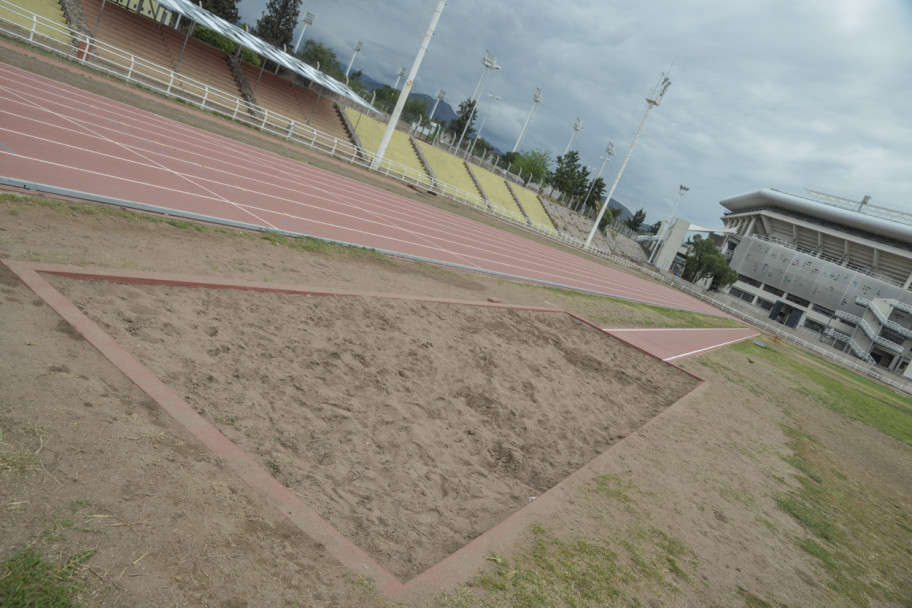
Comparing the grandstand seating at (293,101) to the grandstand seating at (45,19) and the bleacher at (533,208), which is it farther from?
the bleacher at (533,208)

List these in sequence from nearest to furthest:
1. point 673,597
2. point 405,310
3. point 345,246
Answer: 1. point 673,597
2. point 405,310
3. point 345,246

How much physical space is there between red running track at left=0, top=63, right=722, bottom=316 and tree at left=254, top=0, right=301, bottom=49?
5377 centimetres

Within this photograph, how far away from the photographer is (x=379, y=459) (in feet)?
14.7

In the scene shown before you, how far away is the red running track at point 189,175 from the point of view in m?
8.86

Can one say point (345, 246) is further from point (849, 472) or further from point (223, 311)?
point (849, 472)

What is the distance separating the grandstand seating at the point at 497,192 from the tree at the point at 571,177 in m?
26.7

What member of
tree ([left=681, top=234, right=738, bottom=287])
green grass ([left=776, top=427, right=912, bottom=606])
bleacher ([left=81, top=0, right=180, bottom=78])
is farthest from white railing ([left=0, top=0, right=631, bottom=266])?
tree ([left=681, top=234, right=738, bottom=287])

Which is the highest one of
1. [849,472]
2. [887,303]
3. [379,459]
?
[887,303]

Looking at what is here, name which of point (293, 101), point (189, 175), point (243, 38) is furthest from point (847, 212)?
point (189, 175)

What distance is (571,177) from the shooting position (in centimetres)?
7950

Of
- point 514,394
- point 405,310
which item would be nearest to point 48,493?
point 514,394

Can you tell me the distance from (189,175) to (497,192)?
4210 centimetres

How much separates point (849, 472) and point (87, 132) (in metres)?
16.8

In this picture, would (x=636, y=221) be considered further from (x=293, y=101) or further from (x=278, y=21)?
(x=293, y=101)
